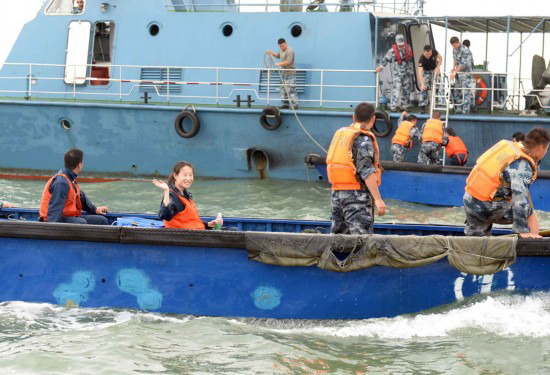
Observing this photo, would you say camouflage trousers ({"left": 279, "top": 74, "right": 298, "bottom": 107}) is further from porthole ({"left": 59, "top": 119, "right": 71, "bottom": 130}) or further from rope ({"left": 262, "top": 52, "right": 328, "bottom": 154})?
porthole ({"left": 59, "top": 119, "right": 71, "bottom": 130})

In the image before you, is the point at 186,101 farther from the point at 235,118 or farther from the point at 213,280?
the point at 213,280

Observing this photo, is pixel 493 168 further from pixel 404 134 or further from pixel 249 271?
pixel 404 134

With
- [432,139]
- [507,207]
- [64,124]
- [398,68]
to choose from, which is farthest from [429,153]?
[507,207]

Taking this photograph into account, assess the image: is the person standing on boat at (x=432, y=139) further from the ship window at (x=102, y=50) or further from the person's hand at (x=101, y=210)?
the person's hand at (x=101, y=210)

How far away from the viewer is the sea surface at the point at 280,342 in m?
6.59

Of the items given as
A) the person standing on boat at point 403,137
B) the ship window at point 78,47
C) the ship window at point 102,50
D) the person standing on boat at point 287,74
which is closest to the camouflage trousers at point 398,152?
the person standing on boat at point 403,137

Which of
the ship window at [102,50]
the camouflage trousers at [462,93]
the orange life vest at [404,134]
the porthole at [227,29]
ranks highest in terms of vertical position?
the porthole at [227,29]

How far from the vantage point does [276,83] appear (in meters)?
16.0

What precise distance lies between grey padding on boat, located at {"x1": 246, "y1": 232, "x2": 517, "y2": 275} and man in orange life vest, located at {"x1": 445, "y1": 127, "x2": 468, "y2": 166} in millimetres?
7496

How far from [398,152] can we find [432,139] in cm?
62

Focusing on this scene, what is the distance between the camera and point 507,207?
24.4 ft

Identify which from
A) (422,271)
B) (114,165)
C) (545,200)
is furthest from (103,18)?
(422,271)

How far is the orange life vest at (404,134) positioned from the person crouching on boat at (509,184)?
6975mm

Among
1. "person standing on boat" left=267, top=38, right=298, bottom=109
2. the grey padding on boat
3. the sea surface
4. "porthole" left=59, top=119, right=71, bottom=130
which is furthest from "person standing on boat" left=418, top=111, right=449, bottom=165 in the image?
the grey padding on boat
